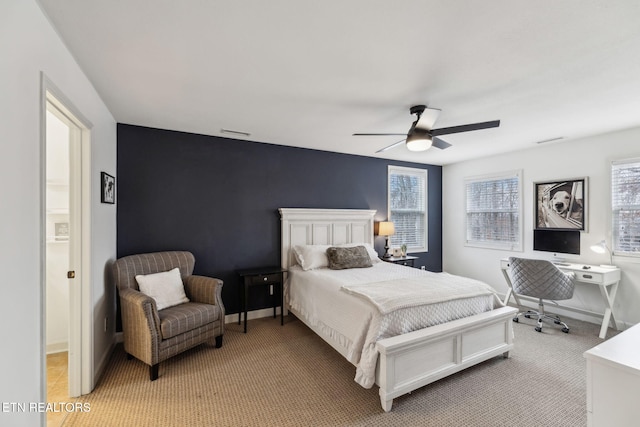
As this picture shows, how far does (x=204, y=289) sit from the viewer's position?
121 inches

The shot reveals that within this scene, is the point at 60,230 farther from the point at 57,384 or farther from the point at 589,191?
the point at 589,191

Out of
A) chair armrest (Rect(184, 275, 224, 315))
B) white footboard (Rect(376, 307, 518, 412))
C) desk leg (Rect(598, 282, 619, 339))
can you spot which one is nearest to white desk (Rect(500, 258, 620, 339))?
desk leg (Rect(598, 282, 619, 339))

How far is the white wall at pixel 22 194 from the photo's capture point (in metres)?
1.18

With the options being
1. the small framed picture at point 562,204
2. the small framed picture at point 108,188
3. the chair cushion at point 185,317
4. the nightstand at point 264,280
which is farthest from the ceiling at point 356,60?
the chair cushion at point 185,317

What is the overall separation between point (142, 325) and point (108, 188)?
1.36m

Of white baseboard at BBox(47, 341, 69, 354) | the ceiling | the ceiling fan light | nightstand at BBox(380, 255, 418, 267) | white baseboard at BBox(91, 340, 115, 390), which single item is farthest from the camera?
nightstand at BBox(380, 255, 418, 267)

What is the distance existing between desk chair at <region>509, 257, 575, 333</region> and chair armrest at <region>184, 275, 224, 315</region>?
142 inches

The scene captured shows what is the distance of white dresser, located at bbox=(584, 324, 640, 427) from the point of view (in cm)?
114

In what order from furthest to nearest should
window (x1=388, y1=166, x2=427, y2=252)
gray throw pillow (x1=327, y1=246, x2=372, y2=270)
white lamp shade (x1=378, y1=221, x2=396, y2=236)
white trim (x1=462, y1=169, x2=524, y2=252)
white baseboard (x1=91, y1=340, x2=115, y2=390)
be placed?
window (x1=388, y1=166, x2=427, y2=252), white lamp shade (x1=378, y1=221, x2=396, y2=236), white trim (x1=462, y1=169, x2=524, y2=252), gray throw pillow (x1=327, y1=246, x2=372, y2=270), white baseboard (x1=91, y1=340, x2=115, y2=390)

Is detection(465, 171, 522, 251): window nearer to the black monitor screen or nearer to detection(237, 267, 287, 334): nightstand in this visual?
the black monitor screen

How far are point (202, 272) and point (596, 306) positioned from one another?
17.0ft

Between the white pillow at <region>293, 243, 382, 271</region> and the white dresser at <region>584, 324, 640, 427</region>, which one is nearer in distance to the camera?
the white dresser at <region>584, 324, 640, 427</region>

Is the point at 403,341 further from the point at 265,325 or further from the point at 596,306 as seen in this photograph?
the point at 596,306

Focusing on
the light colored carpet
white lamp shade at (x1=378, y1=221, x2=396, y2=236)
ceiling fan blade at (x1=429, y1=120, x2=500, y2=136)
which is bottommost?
the light colored carpet
